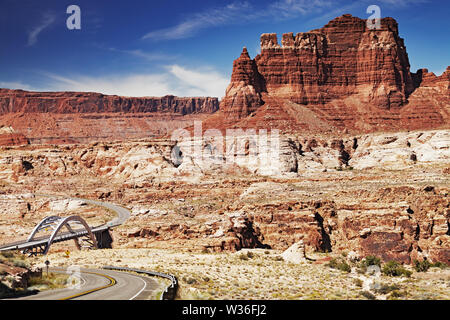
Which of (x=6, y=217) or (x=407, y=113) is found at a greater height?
(x=407, y=113)

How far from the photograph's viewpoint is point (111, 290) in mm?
20922

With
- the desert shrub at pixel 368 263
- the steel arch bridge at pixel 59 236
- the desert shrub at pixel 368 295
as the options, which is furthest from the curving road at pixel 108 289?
the steel arch bridge at pixel 59 236

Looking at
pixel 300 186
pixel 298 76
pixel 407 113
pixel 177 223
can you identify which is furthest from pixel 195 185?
pixel 407 113

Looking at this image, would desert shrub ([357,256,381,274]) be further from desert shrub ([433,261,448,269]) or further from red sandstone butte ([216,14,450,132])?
red sandstone butte ([216,14,450,132])

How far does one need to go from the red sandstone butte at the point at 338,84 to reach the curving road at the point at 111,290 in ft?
279

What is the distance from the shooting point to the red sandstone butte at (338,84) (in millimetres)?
114562

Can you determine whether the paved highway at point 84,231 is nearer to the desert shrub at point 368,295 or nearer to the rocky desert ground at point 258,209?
the rocky desert ground at point 258,209

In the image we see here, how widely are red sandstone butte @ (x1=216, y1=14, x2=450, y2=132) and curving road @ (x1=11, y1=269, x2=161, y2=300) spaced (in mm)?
85115

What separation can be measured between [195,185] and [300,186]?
17973 mm

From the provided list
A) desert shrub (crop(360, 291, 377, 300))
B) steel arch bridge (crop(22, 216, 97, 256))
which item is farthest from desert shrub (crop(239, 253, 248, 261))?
A: steel arch bridge (crop(22, 216, 97, 256))

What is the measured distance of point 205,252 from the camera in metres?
44.8

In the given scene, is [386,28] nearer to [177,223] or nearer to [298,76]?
[298,76]

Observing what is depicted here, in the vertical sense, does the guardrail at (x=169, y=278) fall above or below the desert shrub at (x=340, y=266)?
above
